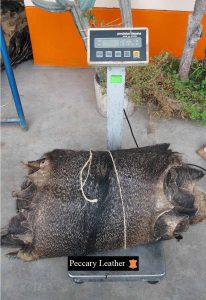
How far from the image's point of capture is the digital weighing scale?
126 centimetres

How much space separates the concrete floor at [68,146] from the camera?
1.77m

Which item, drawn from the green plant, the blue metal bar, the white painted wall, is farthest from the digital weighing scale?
the white painted wall

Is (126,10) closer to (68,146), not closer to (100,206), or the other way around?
(68,146)

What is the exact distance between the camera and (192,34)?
2213 mm

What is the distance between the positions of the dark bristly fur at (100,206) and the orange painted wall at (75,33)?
61.8 inches

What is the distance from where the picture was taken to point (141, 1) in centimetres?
255

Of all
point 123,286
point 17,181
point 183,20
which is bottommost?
point 123,286

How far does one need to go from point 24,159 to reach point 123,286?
3.73 feet

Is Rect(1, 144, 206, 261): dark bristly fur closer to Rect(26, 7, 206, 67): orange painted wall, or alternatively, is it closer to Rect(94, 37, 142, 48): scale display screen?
Rect(94, 37, 142, 48): scale display screen

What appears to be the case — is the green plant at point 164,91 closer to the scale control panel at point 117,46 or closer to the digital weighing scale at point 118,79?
the digital weighing scale at point 118,79

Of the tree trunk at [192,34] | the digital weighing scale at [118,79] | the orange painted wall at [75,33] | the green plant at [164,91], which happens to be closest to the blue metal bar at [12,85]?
the green plant at [164,91]

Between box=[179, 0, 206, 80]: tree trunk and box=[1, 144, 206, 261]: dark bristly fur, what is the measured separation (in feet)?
3.60

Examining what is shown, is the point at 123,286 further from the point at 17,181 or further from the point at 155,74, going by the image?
the point at 155,74

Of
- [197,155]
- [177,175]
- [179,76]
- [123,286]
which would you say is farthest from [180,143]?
[123,286]
